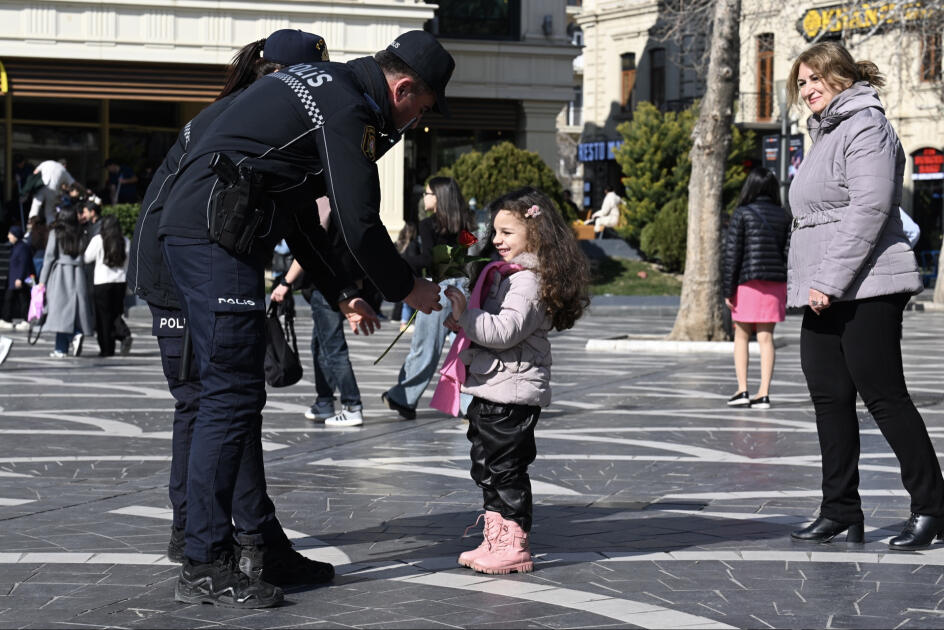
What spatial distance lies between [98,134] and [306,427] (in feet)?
78.2

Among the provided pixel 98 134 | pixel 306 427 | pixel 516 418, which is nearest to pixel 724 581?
pixel 516 418

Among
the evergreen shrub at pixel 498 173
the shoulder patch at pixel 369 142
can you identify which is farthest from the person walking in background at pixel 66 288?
the evergreen shrub at pixel 498 173

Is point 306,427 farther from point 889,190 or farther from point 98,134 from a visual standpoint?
point 98,134

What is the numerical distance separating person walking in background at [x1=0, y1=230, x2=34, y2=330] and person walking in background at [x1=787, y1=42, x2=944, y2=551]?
52.5ft

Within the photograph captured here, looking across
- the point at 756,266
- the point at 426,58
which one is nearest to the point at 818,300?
the point at 426,58

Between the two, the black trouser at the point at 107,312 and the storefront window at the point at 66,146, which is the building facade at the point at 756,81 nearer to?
the storefront window at the point at 66,146

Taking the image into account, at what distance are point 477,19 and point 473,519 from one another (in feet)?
94.8

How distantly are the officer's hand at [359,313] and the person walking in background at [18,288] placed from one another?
15.9 metres

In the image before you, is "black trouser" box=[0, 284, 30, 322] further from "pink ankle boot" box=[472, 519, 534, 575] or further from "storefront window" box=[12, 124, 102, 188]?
"pink ankle boot" box=[472, 519, 534, 575]

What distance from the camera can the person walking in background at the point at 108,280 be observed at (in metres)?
16.2

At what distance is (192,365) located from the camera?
18.2 ft

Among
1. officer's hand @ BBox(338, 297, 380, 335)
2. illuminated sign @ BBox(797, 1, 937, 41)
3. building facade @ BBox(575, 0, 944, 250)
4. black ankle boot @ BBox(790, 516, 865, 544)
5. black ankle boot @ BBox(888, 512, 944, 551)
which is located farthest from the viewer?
building facade @ BBox(575, 0, 944, 250)

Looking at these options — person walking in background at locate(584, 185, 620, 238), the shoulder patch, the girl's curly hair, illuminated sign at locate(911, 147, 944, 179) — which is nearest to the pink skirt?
the girl's curly hair

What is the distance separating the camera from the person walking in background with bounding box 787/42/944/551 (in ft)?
20.4
